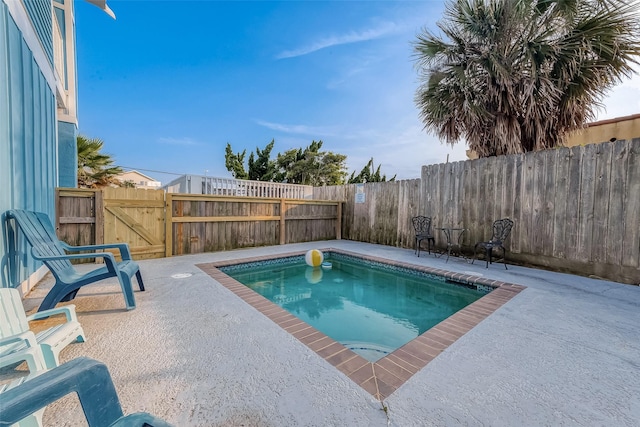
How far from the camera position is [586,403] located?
1.57 meters

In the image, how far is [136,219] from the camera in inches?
216

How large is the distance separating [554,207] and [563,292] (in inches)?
73.2

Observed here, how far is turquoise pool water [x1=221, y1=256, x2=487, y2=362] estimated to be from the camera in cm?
304

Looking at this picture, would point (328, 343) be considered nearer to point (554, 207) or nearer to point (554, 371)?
point (554, 371)

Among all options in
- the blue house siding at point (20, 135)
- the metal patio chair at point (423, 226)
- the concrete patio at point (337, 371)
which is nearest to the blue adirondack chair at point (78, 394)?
the concrete patio at point (337, 371)

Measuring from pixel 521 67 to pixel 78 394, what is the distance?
7680mm

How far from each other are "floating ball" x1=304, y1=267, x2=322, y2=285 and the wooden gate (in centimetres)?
318

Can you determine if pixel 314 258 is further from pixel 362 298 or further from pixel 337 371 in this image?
pixel 337 371

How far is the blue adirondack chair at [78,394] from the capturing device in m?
0.68

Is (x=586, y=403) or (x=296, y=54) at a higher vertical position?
(x=296, y=54)

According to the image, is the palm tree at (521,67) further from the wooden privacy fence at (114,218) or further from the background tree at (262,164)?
the background tree at (262,164)

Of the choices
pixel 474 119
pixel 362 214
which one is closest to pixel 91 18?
pixel 362 214

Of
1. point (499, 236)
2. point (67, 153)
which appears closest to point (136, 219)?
point (67, 153)

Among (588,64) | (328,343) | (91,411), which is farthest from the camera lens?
(588,64)
